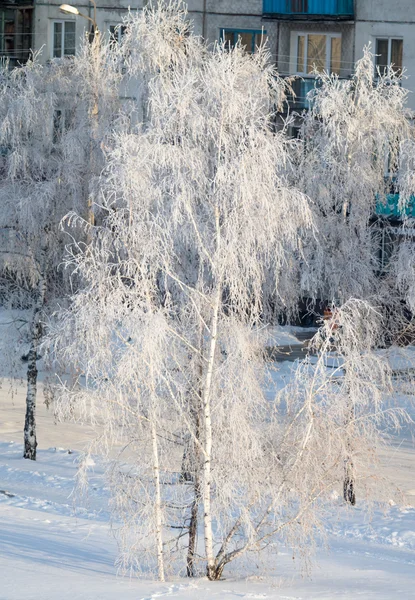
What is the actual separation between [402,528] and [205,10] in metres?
25.7

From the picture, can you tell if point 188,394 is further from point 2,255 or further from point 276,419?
point 2,255

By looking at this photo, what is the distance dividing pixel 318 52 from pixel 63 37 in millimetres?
9259

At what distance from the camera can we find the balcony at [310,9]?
3822 centimetres

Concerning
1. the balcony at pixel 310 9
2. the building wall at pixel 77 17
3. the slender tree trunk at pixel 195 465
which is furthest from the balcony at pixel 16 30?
the slender tree trunk at pixel 195 465

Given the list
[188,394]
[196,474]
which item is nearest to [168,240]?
[188,394]

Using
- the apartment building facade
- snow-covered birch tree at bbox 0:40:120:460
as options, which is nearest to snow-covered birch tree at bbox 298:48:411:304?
snow-covered birch tree at bbox 0:40:120:460

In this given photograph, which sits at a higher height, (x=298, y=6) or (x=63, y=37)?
(x=298, y=6)

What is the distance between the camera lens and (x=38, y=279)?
909 inches

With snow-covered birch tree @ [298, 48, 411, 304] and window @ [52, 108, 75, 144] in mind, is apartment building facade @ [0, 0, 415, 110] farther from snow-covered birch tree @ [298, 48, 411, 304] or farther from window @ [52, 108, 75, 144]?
snow-covered birch tree @ [298, 48, 411, 304]

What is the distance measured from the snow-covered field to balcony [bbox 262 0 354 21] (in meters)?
19.0

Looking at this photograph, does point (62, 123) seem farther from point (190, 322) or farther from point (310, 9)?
point (310, 9)

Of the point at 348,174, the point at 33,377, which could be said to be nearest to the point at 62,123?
the point at 33,377

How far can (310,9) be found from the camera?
38500mm

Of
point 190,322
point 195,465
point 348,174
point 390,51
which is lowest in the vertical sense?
point 195,465
